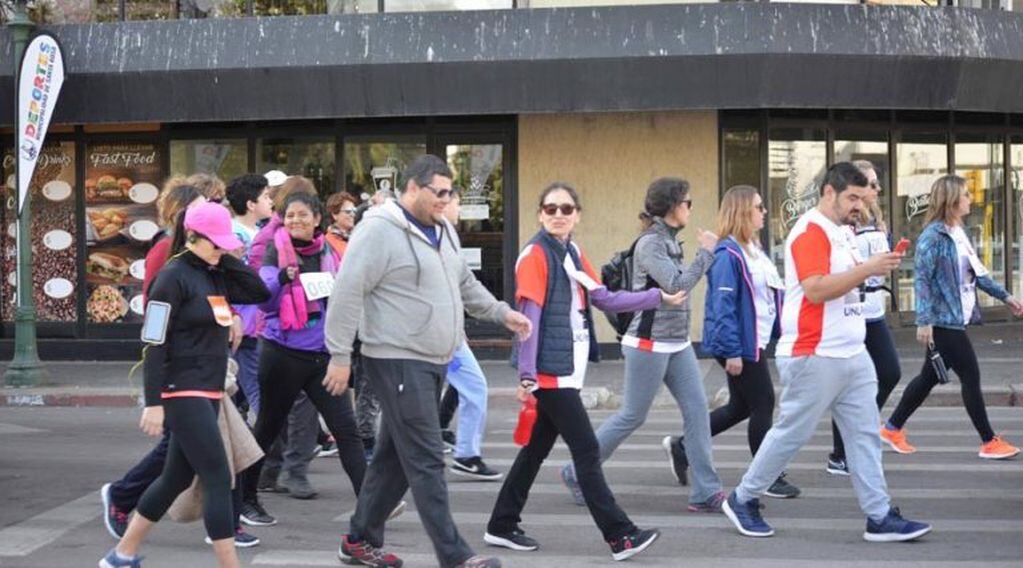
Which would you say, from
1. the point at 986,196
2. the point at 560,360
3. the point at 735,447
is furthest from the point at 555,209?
the point at 986,196

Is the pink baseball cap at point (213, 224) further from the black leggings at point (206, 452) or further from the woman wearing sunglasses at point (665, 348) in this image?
the woman wearing sunglasses at point (665, 348)

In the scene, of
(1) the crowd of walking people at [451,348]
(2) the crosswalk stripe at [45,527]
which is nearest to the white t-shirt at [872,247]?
(1) the crowd of walking people at [451,348]

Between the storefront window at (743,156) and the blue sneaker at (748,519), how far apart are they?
10806 millimetres

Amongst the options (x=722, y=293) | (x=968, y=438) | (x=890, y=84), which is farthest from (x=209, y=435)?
A: (x=890, y=84)

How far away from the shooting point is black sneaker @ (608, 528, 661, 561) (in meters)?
7.48

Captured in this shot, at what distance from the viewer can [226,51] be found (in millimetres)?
17953

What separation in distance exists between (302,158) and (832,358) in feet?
41.0

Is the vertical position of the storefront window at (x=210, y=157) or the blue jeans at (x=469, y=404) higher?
the storefront window at (x=210, y=157)

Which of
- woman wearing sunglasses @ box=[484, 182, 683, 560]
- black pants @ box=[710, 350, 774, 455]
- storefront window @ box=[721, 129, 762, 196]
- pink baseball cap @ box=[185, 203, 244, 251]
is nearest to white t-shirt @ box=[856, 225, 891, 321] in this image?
black pants @ box=[710, 350, 774, 455]

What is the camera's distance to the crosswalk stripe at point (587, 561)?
7.43m

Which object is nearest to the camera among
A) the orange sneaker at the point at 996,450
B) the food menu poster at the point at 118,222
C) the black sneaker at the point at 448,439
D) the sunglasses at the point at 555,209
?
the sunglasses at the point at 555,209

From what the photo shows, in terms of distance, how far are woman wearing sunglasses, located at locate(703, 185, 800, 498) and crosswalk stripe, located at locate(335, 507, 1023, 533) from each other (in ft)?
2.18

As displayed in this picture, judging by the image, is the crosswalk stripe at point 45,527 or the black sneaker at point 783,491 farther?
the black sneaker at point 783,491

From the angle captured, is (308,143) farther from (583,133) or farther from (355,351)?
(355,351)
